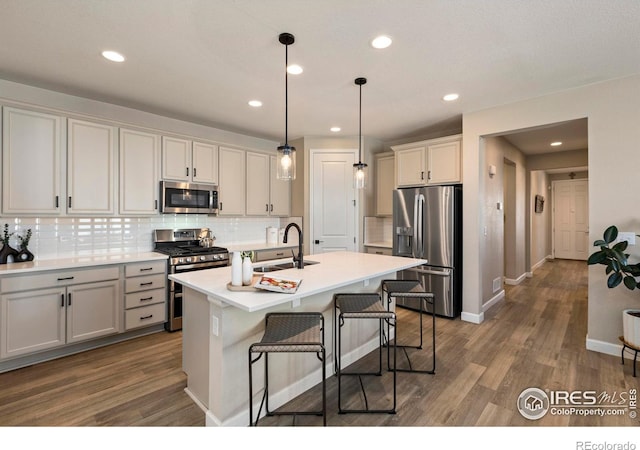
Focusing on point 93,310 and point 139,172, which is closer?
point 93,310

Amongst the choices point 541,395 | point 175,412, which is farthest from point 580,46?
point 175,412

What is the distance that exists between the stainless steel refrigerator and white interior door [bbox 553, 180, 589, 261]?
6.51 metres

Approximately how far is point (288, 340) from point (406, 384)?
1.25m

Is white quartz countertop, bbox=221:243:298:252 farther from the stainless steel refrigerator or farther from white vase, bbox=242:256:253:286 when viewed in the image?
white vase, bbox=242:256:253:286

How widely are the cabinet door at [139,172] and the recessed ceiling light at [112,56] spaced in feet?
3.45

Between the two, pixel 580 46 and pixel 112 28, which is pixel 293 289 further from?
pixel 580 46

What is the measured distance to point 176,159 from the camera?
389 centimetres

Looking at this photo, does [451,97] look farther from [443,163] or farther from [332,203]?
[332,203]

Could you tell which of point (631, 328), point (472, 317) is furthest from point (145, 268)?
point (631, 328)

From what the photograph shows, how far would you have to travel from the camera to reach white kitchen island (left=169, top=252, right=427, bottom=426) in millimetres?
1877

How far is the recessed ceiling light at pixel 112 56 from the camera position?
2.47m

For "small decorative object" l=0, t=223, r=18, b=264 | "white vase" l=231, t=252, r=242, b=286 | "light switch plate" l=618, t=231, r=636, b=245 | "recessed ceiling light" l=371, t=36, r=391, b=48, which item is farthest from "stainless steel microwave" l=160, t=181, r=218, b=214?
"light switch plate" l=618, t=231, r=636, b=245

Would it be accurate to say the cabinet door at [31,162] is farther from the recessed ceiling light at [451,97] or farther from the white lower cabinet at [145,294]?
the recessed ceiling light at [451,97]
